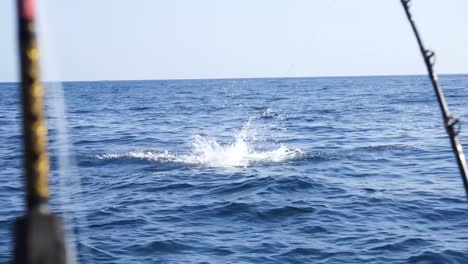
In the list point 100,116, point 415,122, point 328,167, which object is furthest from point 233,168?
point 100,116

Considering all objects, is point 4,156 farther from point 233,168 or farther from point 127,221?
point 127,221

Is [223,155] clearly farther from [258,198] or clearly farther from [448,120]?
[448,120]

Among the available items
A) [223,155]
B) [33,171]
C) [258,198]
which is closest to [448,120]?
[33,171]

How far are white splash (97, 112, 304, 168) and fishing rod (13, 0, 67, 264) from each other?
16702mm

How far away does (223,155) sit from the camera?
20.8m

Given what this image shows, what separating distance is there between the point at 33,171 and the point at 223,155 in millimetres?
18937

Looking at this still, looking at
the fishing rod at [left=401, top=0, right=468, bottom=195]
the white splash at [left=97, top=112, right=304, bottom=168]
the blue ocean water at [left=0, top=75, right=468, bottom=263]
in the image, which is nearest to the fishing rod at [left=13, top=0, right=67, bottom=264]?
the blue ocean water at [left=0, top=75, right=468, bottom=263]

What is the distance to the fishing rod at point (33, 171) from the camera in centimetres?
185

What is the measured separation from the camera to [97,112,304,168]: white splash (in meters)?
19.4

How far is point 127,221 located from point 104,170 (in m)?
6.54

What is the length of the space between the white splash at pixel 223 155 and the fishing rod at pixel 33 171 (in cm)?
1670

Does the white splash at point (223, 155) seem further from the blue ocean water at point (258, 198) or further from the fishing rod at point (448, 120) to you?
the fishing rod at point (448, 120)


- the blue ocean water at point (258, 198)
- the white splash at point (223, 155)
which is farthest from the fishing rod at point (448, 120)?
the white splash at point (223, 155)

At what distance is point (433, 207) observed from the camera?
1248 centimetres
